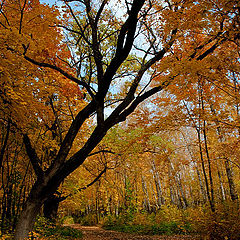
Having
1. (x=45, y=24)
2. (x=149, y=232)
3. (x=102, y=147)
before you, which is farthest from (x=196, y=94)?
(x=149, y=232)

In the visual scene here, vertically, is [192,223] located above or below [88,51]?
below

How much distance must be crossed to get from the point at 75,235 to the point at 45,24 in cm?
893

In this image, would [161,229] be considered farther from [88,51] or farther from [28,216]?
[88,51]

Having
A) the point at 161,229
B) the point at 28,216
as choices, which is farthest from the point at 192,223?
the point at 28,216

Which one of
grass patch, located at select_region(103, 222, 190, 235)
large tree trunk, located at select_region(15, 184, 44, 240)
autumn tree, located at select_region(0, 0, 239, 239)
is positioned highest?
autumn tree, located at select_region(0, 0, 239, 239)

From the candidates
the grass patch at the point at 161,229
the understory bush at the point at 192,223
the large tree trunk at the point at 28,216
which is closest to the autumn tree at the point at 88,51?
the large tree trunk at the point at 28,216

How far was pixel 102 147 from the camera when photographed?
9039 millimetres

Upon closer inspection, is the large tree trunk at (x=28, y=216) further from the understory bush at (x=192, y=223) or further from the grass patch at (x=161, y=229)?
the grass patch at (x=161, y=229)

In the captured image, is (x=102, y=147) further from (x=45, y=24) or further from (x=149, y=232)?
(x=45, y=24)

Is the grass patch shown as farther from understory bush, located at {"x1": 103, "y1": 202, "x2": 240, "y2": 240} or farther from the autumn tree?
the autumn tree

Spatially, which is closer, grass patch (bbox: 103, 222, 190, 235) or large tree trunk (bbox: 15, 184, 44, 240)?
large tree trunk (bbox: 15, 184, 44, 240)

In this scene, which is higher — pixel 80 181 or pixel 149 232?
pixel 80 181

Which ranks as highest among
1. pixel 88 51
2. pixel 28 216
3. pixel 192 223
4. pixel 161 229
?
pixel 88 51

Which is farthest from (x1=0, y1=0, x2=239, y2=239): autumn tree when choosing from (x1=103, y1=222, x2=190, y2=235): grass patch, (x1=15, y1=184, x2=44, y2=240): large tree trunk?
(x1=103, y1=222, x2=190, y2=235): grass patch
